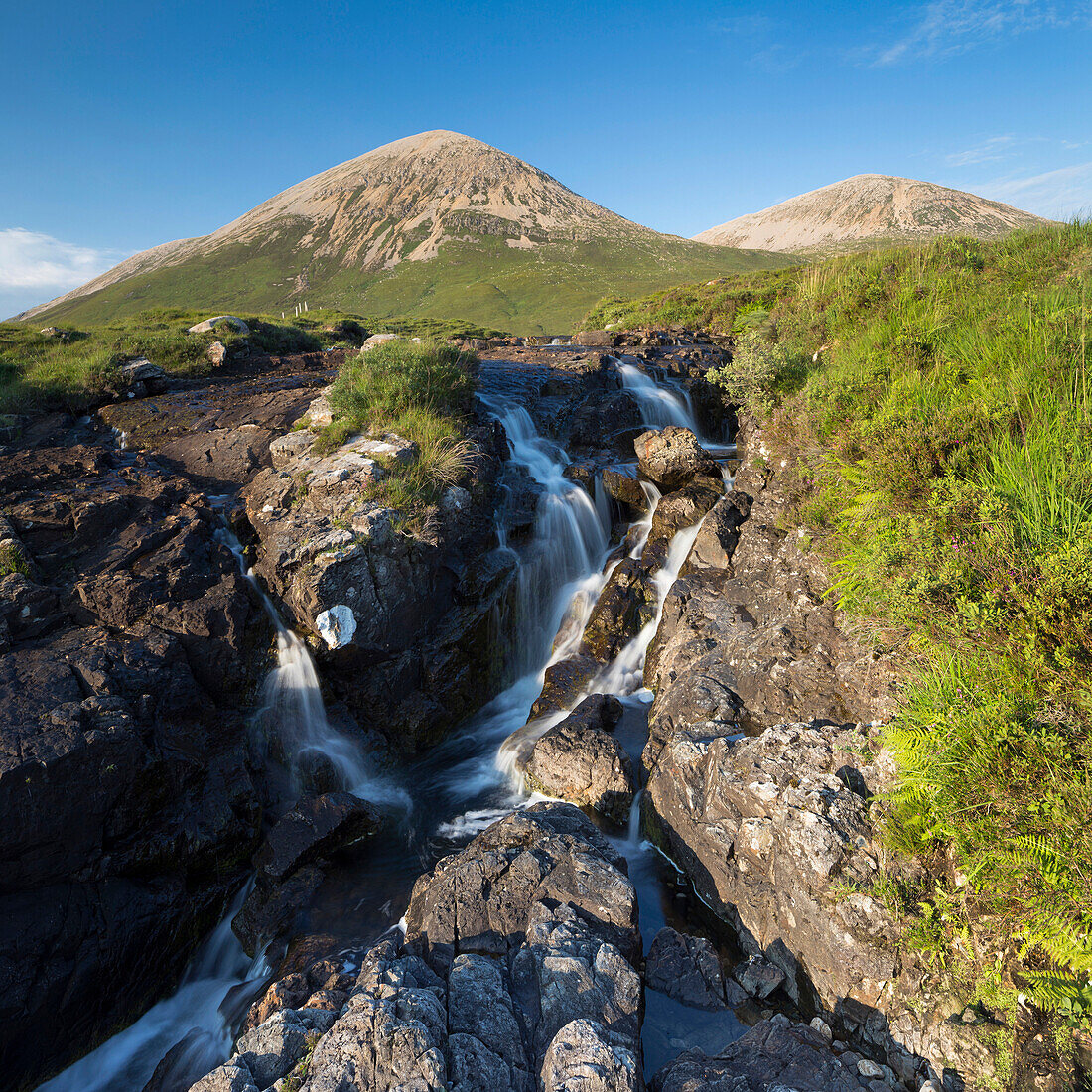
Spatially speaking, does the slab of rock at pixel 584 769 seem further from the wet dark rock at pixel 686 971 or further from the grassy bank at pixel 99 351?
the grassy bank at pixel 99 351

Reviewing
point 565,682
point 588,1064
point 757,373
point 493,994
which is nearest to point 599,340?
Result: point 757,373

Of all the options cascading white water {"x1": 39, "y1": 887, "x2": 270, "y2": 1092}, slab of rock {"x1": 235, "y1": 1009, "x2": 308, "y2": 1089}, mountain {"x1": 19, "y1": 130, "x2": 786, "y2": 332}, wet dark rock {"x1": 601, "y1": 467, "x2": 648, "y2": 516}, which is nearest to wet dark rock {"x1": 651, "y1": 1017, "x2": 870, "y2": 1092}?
slab of rock {"x1": 235, "y1": 1009, "x2": 308, "y2": 1089}

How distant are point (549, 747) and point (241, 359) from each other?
1863 centimetres

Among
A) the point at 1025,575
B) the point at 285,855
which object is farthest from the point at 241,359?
the point at 1025,575

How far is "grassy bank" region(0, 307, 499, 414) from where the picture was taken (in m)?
15.3

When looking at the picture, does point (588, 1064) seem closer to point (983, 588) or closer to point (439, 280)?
point (983, 588)

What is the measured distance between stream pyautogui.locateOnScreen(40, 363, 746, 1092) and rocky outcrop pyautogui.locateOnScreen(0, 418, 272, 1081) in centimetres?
50

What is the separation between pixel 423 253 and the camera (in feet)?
429

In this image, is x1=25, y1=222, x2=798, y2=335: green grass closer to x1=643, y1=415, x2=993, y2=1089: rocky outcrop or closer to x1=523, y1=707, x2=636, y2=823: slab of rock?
x1=643, y1=415, x2=993, y2=1089: rocky outcrop

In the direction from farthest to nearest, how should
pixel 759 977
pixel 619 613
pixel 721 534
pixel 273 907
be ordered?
pixel 619 613
pixel 721 534
pixel 273 907
pixel 759 977

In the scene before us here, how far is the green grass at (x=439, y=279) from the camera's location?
3716 inches

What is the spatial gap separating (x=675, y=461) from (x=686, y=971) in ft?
32.6

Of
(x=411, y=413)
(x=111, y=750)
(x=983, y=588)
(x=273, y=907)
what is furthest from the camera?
(x=411, y=413)

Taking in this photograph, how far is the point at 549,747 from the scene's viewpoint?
29.0 ft
